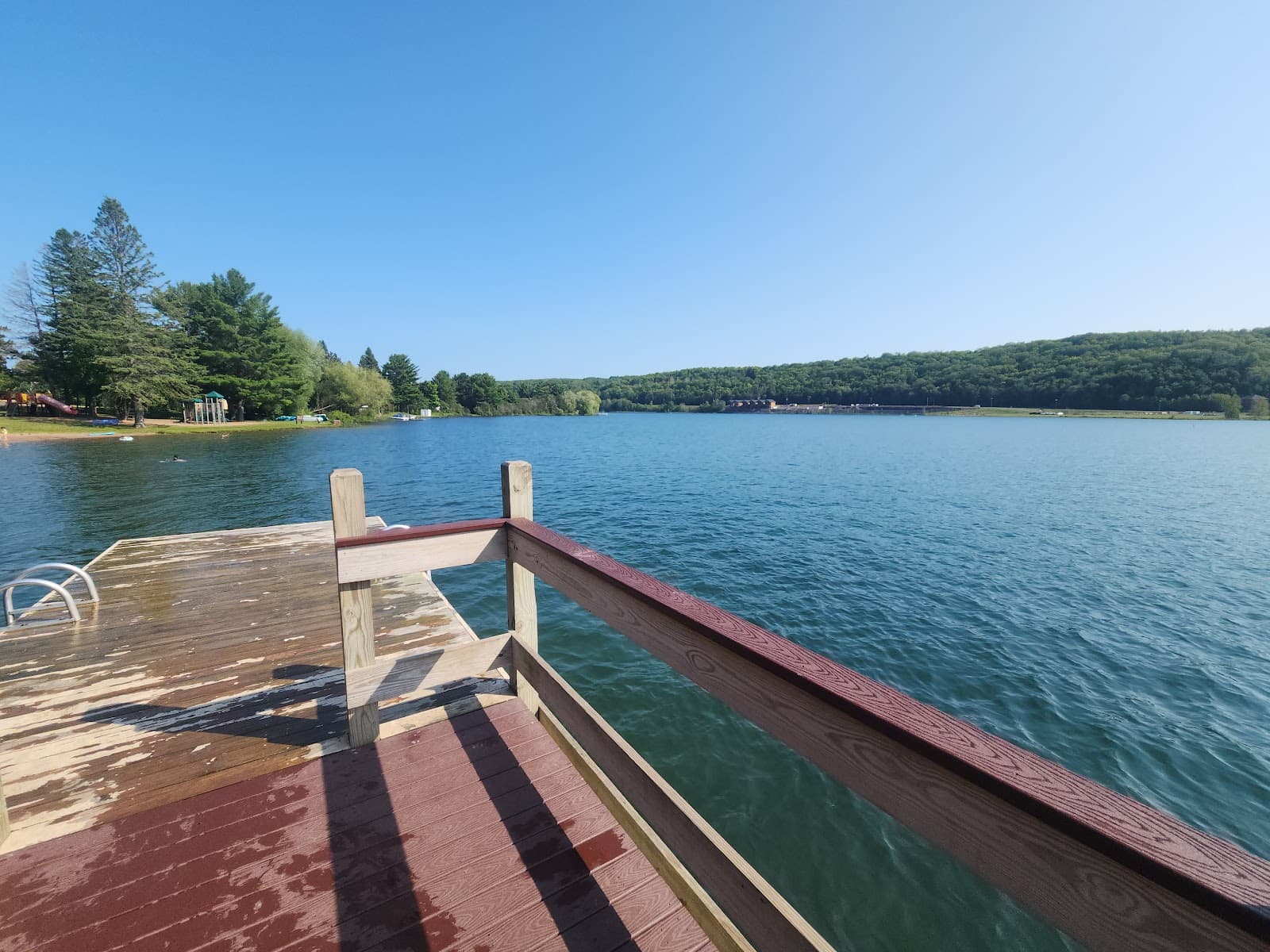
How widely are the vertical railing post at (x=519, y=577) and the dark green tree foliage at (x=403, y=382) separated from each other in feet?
301

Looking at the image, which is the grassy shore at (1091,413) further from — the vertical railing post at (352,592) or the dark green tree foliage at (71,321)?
the dark green tree foliage at (71,321)

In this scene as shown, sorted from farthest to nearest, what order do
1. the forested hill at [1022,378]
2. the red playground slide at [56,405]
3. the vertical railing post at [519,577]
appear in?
the forested hill at [1022,378] < the red playground slide at [56,405] < the vertical railing post at [519,577]

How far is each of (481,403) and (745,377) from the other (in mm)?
61803

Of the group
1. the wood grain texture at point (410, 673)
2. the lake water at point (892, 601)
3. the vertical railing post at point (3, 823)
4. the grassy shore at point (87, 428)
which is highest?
the grassy shore at point (87, 428)

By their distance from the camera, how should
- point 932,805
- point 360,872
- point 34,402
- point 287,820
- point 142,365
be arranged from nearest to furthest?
point 932,805, point 360,872, point 287,820, point 142,365, point 34,402

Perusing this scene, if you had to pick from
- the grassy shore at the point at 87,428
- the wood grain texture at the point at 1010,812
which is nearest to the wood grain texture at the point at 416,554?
the wood grain texture at the point at 1010,812

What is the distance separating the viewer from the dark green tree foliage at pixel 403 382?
87125 millimetres

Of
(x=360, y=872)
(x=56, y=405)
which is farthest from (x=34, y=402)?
(x=360, y=872)

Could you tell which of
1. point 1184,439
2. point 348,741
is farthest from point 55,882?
point 1184,439

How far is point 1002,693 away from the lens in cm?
647

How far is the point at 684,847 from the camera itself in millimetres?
1597

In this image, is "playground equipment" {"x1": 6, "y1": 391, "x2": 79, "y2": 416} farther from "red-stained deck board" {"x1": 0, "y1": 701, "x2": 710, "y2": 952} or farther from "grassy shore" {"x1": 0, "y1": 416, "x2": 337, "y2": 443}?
"red-stained deck board" {"x1": 0, "y1": 701, "x2": 710, "y2": 952}

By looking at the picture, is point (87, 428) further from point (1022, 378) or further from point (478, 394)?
point (1022, 378)

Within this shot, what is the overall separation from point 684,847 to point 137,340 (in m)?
54.4
